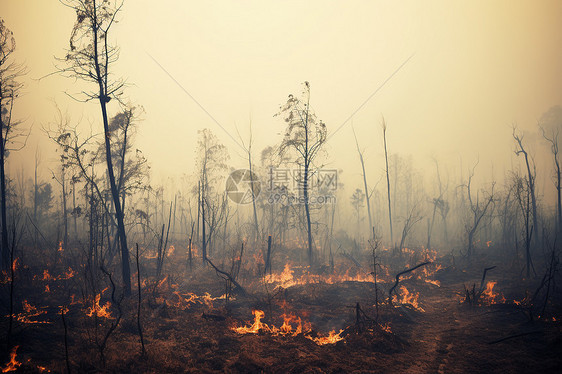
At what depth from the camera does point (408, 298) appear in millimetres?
13250

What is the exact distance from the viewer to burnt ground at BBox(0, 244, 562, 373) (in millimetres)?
6789

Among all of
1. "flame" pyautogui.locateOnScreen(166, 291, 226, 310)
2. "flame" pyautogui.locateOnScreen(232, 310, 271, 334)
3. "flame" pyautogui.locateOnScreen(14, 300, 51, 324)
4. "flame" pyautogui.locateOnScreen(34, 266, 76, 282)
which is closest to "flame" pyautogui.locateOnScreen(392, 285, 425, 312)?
"flame" pyautogui.locateOnScreen(232, 310, 271, 334)

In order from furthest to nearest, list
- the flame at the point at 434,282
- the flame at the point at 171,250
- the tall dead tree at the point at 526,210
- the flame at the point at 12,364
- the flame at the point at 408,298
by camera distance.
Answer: the flame at the point at 171,250 < the flame at the point at 434,282 < the tall dead tree at the point at 526,210 < the flame at the point at 408,298 < the flame at the point at 12,364

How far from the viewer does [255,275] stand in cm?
1830

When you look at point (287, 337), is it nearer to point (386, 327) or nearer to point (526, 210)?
point (386, 327)

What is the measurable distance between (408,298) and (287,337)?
26.2ft

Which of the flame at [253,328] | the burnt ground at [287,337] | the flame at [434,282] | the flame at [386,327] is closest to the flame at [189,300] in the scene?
the burnt ground at [287,337]

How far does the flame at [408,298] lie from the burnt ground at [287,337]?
262 millimetres

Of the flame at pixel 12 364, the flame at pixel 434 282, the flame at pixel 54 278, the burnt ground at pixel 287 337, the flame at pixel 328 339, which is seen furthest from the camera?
the flame at pixel 434 282

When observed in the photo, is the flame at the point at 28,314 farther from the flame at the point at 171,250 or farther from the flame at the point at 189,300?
the flame at the point at 171,250

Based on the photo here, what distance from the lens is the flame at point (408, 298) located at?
484 inches

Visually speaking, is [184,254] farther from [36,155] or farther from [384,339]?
[36,155]

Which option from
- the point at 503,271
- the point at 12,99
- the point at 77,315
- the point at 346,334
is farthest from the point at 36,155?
the point at 503,271

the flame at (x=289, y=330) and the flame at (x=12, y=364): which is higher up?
the flame at (x=12, y=364)
